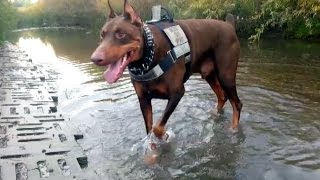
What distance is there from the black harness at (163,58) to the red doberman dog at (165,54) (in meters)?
0.04

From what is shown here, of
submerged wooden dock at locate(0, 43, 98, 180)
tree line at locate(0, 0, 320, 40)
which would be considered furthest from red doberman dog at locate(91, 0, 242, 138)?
tree line at locate(0, 0, 320, 40)

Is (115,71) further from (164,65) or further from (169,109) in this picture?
(169,109)

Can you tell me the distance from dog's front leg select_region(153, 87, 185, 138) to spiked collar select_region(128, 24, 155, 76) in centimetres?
51

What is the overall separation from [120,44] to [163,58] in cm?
84

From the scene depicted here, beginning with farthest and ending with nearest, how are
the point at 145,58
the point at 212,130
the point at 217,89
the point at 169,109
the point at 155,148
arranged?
the point at 217,89
the point at 212,130
the point at 155,148
the point at 169,109
the point at 145,58

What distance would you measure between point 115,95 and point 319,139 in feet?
14.7

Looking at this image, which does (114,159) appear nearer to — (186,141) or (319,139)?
(186,141)

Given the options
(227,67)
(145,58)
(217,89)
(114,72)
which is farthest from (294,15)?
(114,72)

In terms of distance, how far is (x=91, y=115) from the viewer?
724 cm

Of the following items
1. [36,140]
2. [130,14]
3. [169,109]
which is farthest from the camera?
[36,140]

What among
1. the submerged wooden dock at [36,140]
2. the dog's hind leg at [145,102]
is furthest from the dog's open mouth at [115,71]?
the submerged wooden dock at [36,140]

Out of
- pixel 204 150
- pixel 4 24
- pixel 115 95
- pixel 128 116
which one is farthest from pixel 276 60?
pixel 4 24

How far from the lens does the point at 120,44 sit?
4102mm

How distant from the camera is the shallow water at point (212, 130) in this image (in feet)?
15.6
